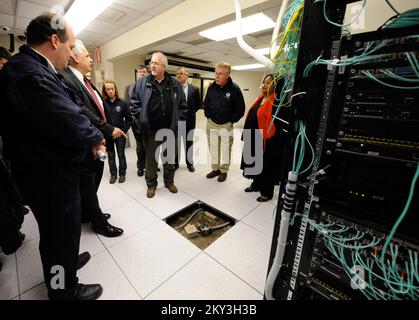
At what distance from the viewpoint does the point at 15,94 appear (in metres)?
0.82

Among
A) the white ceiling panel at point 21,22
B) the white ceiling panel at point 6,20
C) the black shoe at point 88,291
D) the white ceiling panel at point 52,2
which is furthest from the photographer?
the white ceiling panel at point 21,22

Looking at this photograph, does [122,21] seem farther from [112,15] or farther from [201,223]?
[201,223]

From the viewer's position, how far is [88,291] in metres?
1.15

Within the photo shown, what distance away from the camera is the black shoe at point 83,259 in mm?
1376

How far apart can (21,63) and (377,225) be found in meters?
1.57

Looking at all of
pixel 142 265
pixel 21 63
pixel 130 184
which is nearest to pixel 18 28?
pixel 130 184

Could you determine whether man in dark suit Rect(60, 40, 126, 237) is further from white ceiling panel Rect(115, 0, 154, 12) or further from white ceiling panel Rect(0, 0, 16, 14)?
white ceiling panel Rect(0, 0, 16, 14)

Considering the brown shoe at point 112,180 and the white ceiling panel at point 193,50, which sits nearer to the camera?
the brown shoe at point 112,180

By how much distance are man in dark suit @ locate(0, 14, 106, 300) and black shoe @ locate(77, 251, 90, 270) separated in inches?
13.1

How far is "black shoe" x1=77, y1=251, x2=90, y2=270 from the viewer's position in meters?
1.38

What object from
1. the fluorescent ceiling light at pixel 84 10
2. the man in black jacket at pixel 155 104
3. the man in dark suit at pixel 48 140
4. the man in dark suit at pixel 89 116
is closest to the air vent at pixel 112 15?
the fluorescent ceiling light at pixel 84 10

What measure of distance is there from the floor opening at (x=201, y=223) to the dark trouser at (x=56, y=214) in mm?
921

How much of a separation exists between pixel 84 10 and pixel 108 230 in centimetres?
361

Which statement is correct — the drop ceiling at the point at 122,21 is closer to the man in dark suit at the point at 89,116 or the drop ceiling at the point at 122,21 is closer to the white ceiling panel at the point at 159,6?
the white ceiling panel at the point at 159,6
